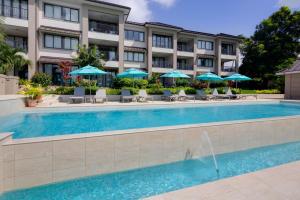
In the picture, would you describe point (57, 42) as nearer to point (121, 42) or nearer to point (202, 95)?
point (121, 42)

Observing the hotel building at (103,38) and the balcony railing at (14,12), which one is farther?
the hotel building at (103,38)

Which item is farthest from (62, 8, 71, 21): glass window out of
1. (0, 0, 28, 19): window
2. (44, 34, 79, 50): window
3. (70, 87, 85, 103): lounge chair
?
(70, 87, 85, 103): lounge chair

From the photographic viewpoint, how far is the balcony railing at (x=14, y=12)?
76.5 feet

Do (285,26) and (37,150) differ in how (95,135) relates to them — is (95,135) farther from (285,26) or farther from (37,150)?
(285,26)

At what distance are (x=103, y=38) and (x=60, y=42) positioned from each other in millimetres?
5494

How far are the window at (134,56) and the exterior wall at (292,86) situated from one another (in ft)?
67.5

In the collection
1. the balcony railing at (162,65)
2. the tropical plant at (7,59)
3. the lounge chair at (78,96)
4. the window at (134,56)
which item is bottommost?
the lounge chair at (78,96)

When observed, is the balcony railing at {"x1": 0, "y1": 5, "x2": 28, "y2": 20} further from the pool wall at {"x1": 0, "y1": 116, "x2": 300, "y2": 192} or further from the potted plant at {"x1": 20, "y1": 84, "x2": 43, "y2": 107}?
the pool wall at {"x1": 0, "y1": 116, "x2": 300, "y2": 192}

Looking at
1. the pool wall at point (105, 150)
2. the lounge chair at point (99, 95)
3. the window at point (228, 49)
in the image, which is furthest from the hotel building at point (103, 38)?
the pool wall at point (105, 150)

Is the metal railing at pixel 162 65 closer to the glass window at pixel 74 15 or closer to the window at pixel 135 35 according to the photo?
the window at pixel 135 35

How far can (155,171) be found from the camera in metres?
5.27

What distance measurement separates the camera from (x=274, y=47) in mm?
39094

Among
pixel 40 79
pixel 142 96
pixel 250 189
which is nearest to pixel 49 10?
pixel 40 79

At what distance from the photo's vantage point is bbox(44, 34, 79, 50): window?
25600mm
